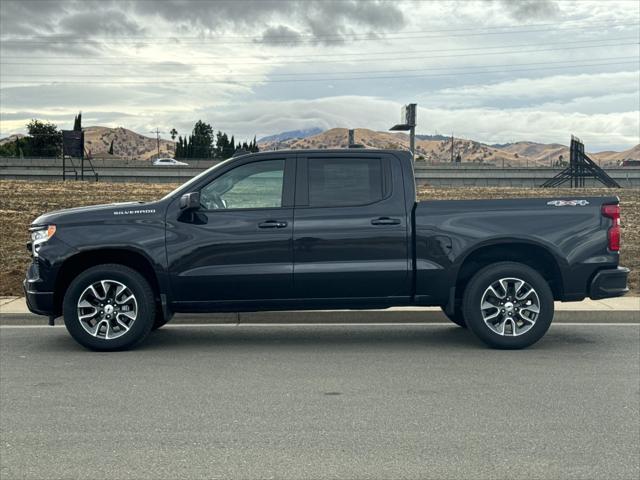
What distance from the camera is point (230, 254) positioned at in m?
7.89

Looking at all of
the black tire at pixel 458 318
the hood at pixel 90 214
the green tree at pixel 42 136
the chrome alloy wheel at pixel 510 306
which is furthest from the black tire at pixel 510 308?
the green tree at pixel 42 136

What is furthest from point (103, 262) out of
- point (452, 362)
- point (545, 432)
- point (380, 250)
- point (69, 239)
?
point (545, 432)

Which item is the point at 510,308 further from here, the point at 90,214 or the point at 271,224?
the point at 90,214

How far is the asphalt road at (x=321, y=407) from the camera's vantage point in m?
4.64

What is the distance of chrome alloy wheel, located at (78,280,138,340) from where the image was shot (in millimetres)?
7883

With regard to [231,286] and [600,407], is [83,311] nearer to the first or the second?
[231,286]

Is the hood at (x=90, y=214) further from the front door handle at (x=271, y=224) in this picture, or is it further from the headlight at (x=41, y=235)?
the front door handle at (x=271, y=224)

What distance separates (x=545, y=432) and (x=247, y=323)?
501cm

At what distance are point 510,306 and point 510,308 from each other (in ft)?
0.07

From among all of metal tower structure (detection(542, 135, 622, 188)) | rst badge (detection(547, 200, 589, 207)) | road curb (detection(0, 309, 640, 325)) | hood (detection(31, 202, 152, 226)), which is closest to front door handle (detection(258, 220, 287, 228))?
hood (detection(31, 202, 152, 226))

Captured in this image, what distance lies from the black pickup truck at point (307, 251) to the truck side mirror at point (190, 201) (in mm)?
14

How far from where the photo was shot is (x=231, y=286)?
25.8 ft

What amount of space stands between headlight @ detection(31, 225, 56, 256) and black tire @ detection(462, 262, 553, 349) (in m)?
4.28

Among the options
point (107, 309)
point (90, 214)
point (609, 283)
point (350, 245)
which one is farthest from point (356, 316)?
point (90, 214)
